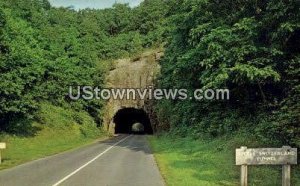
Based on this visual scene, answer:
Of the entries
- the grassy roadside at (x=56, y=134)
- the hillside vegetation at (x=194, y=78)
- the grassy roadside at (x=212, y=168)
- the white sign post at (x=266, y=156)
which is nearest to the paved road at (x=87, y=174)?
the grassy roadside at (x=212, y=168)

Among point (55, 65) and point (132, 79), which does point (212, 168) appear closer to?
point (55, 65)

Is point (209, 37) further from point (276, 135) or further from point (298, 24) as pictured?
point (276, 135)

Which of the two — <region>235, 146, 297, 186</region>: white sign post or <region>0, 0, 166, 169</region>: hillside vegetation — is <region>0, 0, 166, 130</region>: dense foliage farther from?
<region>235, 146, 297, 186</region>: white sign post

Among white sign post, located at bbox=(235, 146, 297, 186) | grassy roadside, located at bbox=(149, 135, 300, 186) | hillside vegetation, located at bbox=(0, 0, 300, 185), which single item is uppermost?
hillside vegetation, located at bbox=(0, 0, 300, 185)

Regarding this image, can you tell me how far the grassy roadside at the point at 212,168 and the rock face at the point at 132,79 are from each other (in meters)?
37.0

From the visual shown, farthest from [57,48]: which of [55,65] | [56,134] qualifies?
[56,134]

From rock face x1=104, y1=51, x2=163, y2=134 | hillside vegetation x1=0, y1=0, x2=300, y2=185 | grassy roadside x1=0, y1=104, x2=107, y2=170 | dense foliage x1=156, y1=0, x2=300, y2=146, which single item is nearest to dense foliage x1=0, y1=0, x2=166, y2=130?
hillside vegetation x1=0, y1=0, x2=300, y2=185

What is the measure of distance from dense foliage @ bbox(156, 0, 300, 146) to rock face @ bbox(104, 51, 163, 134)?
29549 millimetres

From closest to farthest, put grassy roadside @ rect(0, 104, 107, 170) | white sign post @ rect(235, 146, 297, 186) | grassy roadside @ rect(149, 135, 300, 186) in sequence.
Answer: white sign post @ rect(235, 146, 297, 186), grassy roadside @ rect(149, 135, 300, 186), grassy roadside @ rect(0, 104, 107, 170)

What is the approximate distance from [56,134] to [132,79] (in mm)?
21004

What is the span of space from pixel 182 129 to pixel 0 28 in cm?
1877

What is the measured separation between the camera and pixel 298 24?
21438 mm

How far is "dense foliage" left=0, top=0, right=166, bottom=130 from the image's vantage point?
38.0 metres

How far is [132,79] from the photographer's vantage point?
66438mm
